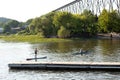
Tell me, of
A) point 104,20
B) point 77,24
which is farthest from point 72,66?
point 77,24

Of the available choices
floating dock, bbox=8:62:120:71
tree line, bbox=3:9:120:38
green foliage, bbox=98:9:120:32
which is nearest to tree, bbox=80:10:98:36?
tree line, bbox=3:9:120:38

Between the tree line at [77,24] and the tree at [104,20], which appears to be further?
the tree at [104,20]

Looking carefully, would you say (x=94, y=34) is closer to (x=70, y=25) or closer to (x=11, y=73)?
(x=70, y=25)

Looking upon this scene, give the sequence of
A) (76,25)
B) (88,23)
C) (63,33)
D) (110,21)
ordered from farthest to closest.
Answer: (88,23)
(76,25)
(110,21)
(63,33)

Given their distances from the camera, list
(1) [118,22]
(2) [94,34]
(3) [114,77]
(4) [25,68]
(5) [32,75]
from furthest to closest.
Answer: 1. (2) [94,34]
2. (1) [118,22]
3. (4) [25,68]
4. (5) [32,75]
5. (3) [114,77]

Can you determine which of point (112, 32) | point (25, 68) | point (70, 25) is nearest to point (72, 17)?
point (70, 25)

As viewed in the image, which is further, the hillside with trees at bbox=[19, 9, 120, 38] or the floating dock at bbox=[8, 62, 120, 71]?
the hillside with trees at bbox=[19, 9, 120, 38]

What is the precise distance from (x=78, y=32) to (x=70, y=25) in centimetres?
482

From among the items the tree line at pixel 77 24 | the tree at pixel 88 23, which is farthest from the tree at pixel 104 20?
the tree at pixel 88 23

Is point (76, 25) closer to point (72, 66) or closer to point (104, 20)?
point (104, 20)

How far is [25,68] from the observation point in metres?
53.6

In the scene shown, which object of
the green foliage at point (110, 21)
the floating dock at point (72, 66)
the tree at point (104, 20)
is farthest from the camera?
the tree at point (104, 20)

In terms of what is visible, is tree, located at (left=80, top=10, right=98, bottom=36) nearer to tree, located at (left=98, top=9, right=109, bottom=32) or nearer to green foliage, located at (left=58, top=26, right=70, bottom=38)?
tree, located at (left=98, top=9, right=109, bottom=32)

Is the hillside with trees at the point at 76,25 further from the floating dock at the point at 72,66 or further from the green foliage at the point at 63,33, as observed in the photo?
the floating dock at the point at 72,66
